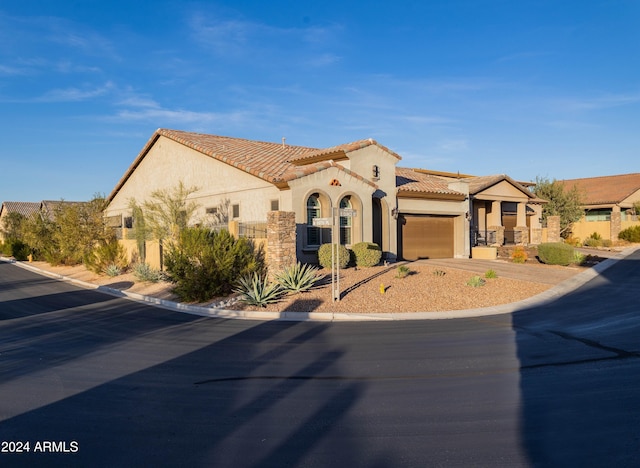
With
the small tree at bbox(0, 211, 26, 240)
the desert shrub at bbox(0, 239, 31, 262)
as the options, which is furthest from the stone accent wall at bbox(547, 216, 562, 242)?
the small tree at bbox(0, 211, 26, 240)

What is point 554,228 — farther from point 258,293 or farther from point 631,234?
point 258,293

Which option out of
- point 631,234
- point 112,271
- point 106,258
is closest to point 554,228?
point 631,234

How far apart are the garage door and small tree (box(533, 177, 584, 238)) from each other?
1474cm

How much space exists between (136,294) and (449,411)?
1487 cm

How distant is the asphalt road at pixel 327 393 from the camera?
499 cm

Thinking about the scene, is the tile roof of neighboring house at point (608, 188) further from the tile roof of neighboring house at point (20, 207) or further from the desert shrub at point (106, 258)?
the tile roof of neighboring house at point (20, 207)

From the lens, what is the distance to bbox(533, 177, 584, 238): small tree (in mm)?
38094

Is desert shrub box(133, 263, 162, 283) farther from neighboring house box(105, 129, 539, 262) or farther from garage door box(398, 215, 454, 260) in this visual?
garage door box(398, 215, 454, 260)

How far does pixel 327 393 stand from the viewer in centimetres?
685

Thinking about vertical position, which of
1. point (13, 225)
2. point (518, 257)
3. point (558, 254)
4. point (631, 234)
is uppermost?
point (13, 225)

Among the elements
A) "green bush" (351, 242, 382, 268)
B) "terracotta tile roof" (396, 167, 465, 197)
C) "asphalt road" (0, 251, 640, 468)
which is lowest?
"asphalt road" (0, 251, 640, 468)

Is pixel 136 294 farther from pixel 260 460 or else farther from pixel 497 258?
pixel 497 258

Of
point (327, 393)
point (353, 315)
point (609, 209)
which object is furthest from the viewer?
point (609, 209)

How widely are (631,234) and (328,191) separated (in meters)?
32.4
